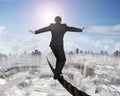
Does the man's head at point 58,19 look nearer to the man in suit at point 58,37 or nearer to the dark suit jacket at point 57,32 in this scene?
the man in suit at point 58,37

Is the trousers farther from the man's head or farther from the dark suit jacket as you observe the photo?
the man's head

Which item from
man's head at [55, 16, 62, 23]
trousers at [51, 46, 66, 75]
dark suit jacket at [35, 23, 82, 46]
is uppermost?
man's head at [55, 16, 62, 23]

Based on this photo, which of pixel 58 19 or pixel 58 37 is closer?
pixel 58 19

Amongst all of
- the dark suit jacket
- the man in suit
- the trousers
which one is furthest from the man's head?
the trousers

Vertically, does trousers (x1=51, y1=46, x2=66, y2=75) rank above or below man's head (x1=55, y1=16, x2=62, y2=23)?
below

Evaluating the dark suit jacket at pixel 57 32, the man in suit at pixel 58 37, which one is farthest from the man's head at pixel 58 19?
the dark suit jacket at pixel 57 32

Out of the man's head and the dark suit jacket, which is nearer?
the man's head

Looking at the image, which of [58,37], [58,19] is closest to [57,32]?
[58,37]

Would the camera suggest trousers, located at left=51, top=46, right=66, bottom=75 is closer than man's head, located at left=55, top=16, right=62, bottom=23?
No

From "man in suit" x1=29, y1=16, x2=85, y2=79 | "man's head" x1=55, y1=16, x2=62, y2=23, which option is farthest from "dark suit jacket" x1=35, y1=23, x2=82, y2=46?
"man's head" x1=55, y1=16, x2=62, y2=23

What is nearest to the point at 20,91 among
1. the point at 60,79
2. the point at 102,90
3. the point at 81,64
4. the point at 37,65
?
the point at 37,65

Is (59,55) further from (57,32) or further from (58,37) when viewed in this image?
(57,32)

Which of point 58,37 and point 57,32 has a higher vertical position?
point 57,32

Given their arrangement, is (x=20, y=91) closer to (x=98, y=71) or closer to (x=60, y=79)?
(x=98, y=71)
